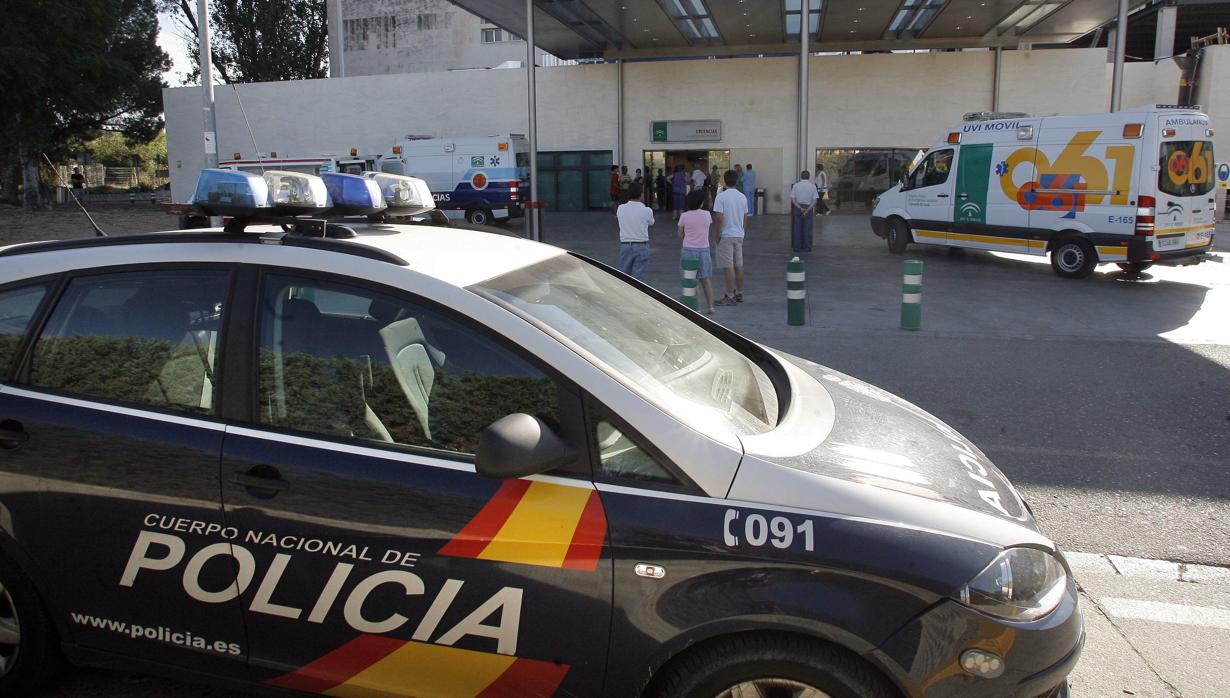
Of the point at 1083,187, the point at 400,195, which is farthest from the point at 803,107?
the point at 400,195

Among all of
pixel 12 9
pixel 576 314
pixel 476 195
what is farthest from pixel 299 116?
pixel 576 314

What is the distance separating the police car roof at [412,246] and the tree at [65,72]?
3068 cm

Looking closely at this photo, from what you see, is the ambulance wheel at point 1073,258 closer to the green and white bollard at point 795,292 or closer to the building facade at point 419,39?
the green and white bollard at point 795,292

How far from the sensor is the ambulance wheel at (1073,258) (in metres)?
14.2

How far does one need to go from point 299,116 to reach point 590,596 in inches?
1402

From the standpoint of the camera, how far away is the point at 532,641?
2.38 metres

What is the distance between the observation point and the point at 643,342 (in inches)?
119

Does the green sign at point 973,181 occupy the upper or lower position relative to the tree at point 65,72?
lower

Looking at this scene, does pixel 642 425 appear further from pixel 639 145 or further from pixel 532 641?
pixel 639 145

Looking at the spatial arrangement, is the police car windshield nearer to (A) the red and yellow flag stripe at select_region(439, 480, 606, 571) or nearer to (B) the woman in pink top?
(A) the red and yellow flag stripe at select_region(439, 480, 606, 571)

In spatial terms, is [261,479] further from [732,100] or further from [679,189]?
[732,100]

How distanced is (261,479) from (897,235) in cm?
1698

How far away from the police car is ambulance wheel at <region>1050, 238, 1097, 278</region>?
511 inches

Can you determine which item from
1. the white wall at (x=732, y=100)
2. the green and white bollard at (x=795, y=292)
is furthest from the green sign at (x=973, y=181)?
the white wall at (x=732, y=100)
